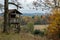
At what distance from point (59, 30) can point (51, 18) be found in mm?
3387

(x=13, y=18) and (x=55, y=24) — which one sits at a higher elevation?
(x=13, y=18)

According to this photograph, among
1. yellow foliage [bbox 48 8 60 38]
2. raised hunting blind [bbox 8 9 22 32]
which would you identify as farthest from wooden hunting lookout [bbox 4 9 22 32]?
yellow foliage [bbox 48 8 60 38]

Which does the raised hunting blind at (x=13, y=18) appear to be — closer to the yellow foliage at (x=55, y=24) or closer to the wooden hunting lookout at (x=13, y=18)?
the wooden hunting lookout at (x=13, y=18)

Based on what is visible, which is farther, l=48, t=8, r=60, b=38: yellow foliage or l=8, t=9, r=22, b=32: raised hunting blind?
l=48, t=8, r=60, b=38: yellow foliage

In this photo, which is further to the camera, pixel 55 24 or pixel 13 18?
pixel 55 24

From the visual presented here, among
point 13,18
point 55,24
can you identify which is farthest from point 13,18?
point 55,24

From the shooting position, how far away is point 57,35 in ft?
91.8

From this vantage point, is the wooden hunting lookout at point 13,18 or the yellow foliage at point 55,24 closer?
the wooden hunting lookout at point 13,18

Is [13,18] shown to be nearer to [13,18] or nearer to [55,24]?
[13,18]

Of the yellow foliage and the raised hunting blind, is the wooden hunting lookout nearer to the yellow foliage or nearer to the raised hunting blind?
the raised hunting blind

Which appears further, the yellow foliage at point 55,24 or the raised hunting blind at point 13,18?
the yellow foliage at point 55,24

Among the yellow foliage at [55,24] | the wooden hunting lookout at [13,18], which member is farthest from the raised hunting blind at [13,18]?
the yellow foliage at [55,24]

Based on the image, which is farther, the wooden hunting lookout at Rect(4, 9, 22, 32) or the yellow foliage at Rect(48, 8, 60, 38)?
the yellow foliage at Rect(48, 8, 60, 38)

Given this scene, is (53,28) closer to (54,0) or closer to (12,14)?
(12,14)
